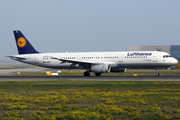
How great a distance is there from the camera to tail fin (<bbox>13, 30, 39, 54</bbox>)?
43.1 meters

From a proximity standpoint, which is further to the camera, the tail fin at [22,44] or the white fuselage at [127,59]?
the tail fin at [22,44]

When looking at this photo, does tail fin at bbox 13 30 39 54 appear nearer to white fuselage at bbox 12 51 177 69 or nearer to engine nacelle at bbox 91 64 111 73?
white fuselage at bbox 12 51 177 69

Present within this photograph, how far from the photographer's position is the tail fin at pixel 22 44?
43125mm

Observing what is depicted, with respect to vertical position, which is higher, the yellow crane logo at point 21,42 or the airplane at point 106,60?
the yellow crane logo at point 21,42

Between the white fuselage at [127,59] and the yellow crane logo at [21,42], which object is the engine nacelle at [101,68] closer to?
the white fuselage at [127,59]

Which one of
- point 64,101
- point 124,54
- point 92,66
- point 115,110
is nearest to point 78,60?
point 92,66

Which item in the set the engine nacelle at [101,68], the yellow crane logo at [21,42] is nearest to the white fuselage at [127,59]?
the engine nacelle at [101,68]

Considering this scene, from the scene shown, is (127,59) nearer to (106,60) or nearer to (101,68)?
(106,60)

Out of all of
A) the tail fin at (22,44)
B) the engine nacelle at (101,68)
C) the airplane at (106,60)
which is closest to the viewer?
the engine nacelle at (101,68)

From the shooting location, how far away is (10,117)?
10422mm

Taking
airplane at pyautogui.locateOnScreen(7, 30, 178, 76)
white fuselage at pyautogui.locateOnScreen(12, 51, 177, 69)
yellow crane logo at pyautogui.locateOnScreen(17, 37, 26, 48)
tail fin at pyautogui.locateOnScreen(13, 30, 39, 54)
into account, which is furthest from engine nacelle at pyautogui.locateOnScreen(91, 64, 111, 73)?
yellow crane logo at pyautogui.locateOnScreen(17, 37, 26, 48)

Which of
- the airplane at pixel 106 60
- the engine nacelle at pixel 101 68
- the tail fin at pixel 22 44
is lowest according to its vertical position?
the engine nacelle at pixel 101 68

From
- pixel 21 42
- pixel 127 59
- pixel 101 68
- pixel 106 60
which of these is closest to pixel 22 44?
pixel 21 42

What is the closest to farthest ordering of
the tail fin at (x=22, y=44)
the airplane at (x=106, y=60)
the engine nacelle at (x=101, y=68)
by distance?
the engine nacelle at (x=101, y=68)
the airplane at (x=106, y=60)
the tail fin at (x=22, y=44)
